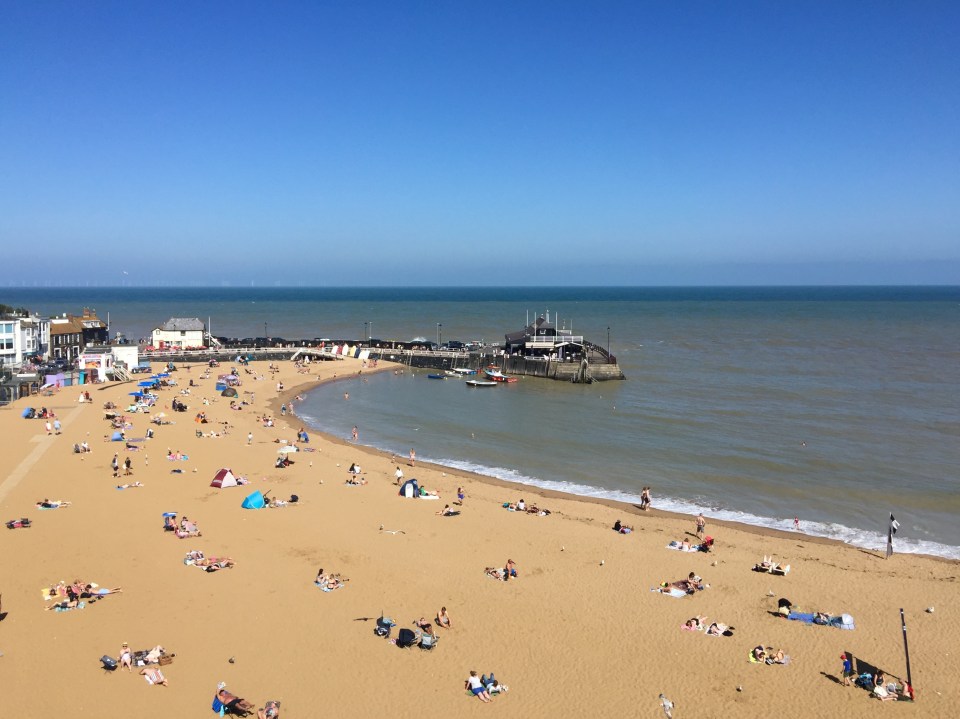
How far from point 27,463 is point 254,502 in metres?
10.9

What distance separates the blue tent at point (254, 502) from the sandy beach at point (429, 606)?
0.27 metres

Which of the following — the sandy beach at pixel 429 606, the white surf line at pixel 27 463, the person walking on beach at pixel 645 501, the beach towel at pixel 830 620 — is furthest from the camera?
the person walking on beach at pixel 645 501

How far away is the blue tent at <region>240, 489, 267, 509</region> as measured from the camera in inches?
910

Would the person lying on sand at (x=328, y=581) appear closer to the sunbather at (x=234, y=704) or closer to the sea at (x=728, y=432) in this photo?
the sunbather at (x=234, y=704)

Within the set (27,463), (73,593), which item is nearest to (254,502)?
(73,593)

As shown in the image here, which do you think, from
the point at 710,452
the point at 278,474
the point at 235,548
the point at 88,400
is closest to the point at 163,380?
the point at 88,400

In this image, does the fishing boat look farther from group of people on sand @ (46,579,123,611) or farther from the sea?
group of people on sand @ (46,579,123,611)

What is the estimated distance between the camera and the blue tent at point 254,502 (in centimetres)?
2311

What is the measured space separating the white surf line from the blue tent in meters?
7.58

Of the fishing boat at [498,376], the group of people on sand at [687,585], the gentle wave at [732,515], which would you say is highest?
the fishing boat at [498,376]

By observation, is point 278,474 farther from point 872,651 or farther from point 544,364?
point 544,364

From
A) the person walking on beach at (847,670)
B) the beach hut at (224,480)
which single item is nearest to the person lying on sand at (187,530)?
the beach hut at (224,480)

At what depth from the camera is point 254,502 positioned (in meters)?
23.2

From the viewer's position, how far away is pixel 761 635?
50.6 ft
